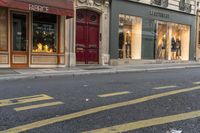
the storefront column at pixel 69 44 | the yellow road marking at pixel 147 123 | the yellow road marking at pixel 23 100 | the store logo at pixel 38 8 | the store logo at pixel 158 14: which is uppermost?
the store logo at pixel 158 14

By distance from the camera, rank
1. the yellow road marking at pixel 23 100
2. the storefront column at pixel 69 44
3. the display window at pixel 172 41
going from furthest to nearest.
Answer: the display window at pixel 172 41 → the storefront column at pixel 69 44 → the yellow road marking at pixel 23 100

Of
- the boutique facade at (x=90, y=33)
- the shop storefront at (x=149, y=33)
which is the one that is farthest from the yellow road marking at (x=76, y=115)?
the shop storefront at (x=149, y=33)

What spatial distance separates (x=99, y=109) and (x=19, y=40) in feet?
34.5

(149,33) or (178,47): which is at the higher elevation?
(149,33)

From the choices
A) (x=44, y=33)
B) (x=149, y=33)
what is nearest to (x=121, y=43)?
(x=149, y=33)

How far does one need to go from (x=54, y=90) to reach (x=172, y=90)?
10.4 feet

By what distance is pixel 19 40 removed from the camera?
1638cm

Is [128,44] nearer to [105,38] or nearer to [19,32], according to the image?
[105,38]

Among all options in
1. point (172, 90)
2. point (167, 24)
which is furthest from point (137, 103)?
point (167, 24)

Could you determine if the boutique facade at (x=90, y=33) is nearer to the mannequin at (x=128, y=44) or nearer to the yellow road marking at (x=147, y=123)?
the mannequin at (x=128, y=44)

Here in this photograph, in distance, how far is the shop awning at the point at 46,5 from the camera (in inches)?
A: 579

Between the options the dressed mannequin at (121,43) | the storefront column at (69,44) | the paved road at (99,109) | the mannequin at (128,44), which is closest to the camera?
the paved road at (99,109)

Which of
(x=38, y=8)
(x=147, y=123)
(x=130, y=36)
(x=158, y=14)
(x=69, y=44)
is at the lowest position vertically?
(x=147, y=123)

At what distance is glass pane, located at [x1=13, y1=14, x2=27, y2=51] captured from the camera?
1619cm
